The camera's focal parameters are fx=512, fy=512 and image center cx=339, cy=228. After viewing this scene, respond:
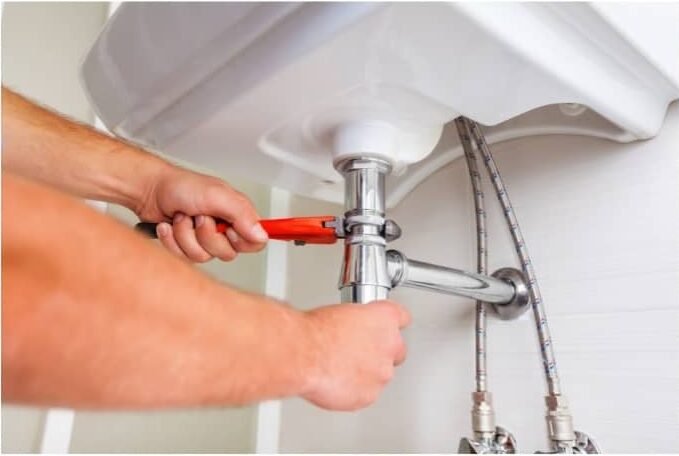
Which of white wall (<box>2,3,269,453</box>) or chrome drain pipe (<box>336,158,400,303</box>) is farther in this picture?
white wall (<box>2,3,269,453</box>)

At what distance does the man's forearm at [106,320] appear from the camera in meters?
0.17

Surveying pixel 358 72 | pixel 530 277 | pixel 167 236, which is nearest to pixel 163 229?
pixel 167 236

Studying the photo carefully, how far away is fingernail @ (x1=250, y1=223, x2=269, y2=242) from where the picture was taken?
1.44 ft

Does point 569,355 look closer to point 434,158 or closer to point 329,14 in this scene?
point 434,158

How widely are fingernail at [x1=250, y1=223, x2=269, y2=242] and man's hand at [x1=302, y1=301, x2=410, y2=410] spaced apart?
0.48ft

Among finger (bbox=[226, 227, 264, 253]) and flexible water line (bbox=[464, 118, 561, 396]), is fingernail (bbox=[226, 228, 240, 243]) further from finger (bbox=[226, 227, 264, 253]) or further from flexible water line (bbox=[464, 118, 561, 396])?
flexible water line (bbox=[464, 118, 561, 396])

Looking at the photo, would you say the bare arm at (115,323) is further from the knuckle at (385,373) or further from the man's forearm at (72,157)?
the man's forearm at (72,157)

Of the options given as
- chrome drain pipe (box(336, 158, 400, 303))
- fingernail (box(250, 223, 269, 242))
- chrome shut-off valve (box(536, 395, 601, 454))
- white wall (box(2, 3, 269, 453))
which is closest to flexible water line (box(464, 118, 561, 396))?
chrome shut-off valve (box(536, 395, 601, 454))

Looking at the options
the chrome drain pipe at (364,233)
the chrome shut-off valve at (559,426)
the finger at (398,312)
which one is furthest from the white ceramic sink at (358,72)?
the chrome shut-off valve at (559,426)

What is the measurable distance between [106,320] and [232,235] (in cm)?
28

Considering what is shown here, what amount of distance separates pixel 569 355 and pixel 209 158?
1.34 feet

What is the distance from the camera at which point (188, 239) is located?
47 centimetres

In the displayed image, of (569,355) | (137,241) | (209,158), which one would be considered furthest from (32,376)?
(569,355)

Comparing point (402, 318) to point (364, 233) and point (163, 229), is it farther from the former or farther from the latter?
point (163, 229)
